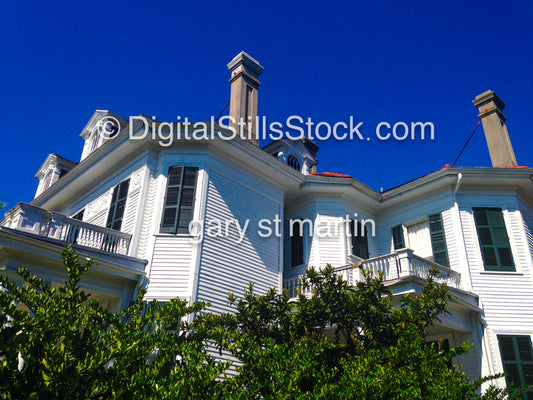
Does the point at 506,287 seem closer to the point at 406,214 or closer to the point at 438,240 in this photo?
the point at 438,240

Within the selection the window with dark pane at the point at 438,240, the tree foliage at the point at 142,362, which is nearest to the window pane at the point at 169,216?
the tree foliage at the point at 142,362

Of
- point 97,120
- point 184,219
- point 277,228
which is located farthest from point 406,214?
point 97,120

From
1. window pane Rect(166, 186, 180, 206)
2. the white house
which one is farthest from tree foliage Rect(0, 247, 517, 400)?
window pane Rect(166, 186, 180, 206)

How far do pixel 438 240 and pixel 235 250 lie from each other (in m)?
6.71

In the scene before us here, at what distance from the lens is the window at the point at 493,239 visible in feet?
43.7

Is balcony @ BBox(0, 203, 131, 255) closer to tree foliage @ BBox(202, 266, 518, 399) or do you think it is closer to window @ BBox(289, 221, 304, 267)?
tree foliage @ BBox(202, 266, 518, 399)

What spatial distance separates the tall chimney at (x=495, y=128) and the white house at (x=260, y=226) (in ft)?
0.18

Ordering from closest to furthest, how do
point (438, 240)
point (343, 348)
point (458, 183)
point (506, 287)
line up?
point (343, 348)
point (506, 287)
point (458, 183)
point (438, 240)

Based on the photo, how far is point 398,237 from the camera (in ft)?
50.9

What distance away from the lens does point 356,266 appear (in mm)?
12070

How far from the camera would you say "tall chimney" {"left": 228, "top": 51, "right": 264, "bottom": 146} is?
1530 cm

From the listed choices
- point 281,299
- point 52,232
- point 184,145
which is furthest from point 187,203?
point 281,299

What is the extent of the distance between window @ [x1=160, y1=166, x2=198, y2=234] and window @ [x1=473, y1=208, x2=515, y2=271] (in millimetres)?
9070

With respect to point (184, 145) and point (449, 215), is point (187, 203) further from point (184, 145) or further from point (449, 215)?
point (449, 215)
